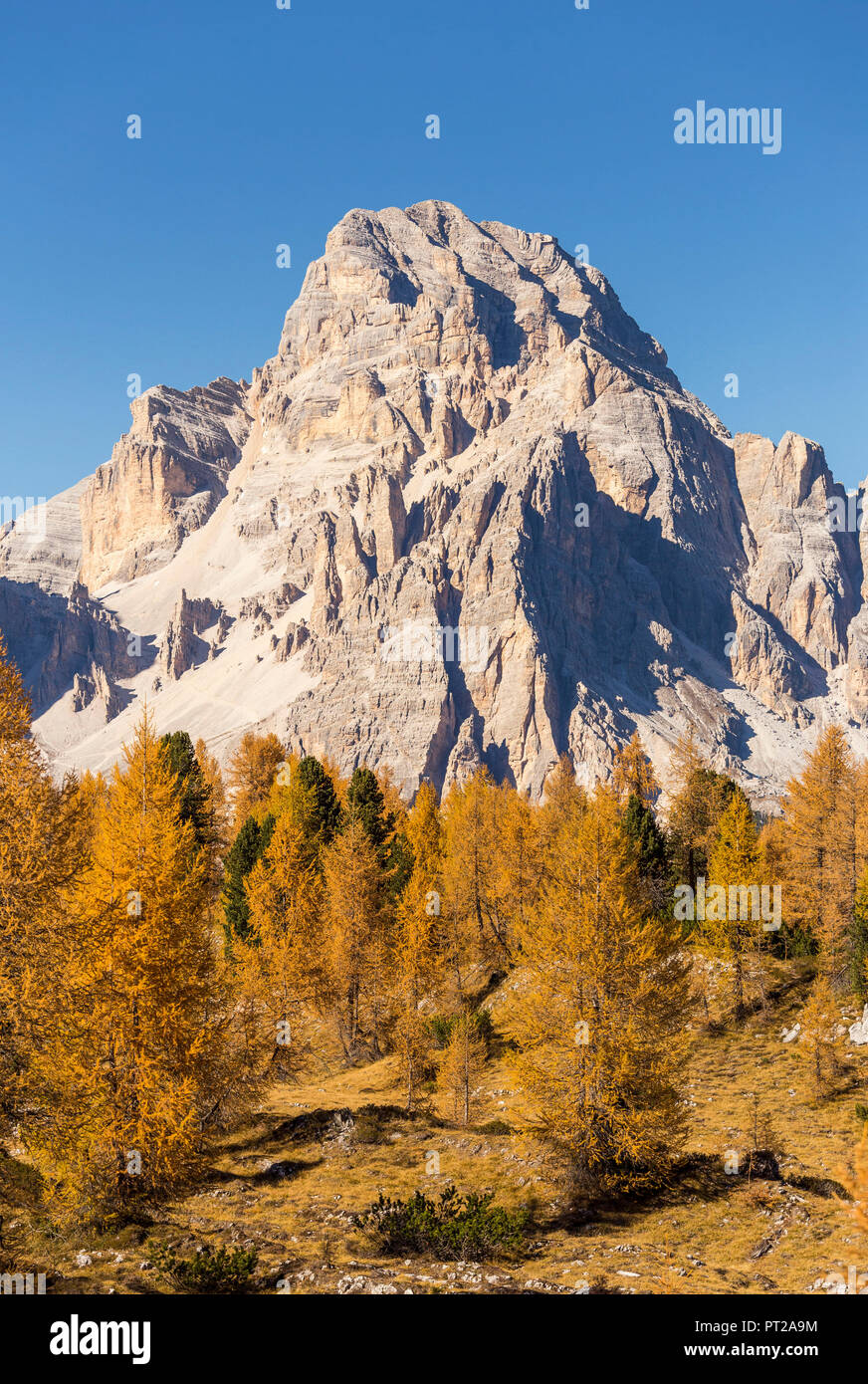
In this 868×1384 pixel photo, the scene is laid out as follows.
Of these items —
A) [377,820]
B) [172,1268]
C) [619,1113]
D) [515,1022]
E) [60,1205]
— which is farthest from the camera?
[377,820]

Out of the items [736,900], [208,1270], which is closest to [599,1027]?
[208,1270]

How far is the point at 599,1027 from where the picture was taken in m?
21.6

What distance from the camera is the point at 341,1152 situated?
88.3 feet

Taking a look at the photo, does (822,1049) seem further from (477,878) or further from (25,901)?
(25,901)

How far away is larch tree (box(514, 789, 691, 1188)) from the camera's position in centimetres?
2098

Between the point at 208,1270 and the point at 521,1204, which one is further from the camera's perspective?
the point at 521,1204

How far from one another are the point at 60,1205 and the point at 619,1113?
1249cm

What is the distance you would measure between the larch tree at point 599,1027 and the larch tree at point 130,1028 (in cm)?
839

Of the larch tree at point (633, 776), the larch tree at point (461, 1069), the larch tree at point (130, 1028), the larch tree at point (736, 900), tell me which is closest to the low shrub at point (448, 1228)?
the larch tree at point (130, 1028)

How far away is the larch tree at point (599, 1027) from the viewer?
68.8 ft

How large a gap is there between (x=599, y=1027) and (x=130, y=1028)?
11.3 meters
